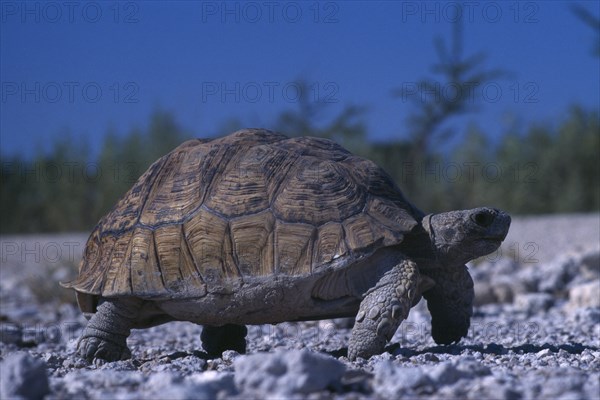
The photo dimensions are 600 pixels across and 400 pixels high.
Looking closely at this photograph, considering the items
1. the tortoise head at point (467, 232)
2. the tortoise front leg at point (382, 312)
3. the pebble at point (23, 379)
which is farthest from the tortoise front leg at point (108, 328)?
the pebble at point (23, 379)

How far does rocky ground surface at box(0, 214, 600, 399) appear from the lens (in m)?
3.14

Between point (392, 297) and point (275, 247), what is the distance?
686 millimetres

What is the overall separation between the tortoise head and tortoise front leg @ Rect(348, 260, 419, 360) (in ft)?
1.18

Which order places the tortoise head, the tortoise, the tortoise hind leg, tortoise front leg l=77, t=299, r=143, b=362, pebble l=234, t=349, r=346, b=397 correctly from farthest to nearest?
the tortoise hind leg
tortoise front leg l=77, t=299, r=143, b=362
the tortoise head
the tortoise
pebble l=234, t=349, r=346, b=397

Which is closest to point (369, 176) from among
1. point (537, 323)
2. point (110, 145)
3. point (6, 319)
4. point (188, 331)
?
point (537, 323)

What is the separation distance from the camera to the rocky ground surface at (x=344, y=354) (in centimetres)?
314

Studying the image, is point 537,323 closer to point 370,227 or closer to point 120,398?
point 370,227

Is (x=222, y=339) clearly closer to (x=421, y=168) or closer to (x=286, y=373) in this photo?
(x=286, y=373)

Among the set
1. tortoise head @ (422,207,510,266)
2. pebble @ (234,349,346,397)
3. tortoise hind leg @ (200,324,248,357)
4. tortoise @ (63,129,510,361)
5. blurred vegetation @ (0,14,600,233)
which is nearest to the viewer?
pebble @ (234,349,346,397)

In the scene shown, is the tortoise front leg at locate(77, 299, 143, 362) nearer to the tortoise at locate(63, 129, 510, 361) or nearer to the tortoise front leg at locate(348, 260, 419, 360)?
the tortoise at locate(63, 129, 510, 361)

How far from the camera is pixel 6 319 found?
8.79 metres

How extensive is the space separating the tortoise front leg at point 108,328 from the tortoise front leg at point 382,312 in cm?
141

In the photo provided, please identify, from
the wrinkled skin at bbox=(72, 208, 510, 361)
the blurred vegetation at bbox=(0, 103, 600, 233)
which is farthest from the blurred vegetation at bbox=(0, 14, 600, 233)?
the wrinkled skin at bbox=(72, 208, 510, 361)

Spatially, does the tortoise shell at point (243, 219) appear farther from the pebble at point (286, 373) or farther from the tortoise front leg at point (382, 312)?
the pebble at point (286, 373)
